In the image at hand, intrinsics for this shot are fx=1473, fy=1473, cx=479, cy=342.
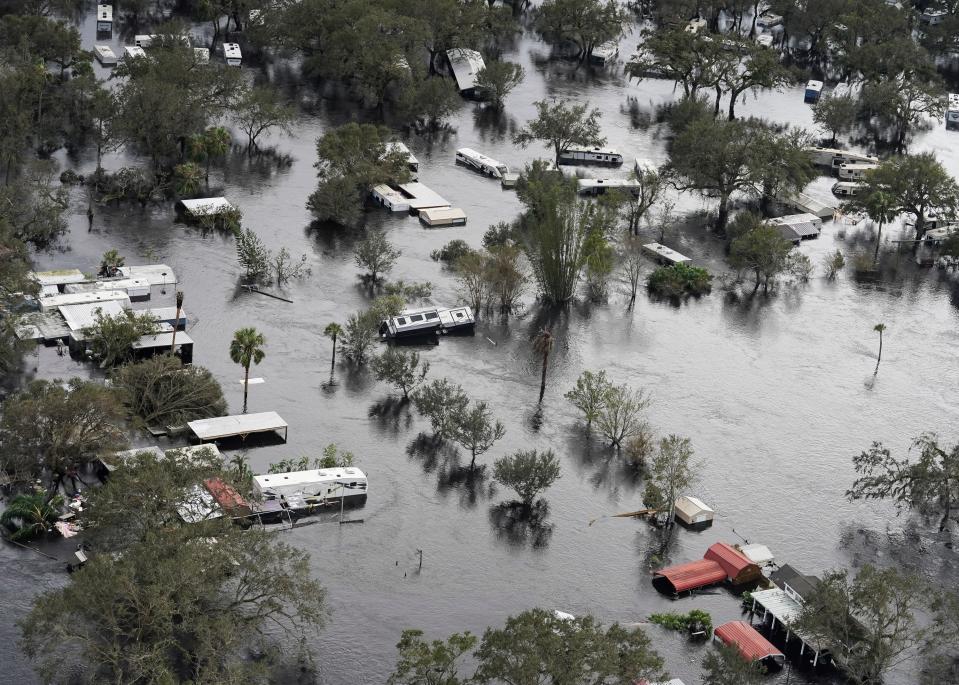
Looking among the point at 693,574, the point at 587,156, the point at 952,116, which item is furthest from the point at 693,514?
the point at 952,116

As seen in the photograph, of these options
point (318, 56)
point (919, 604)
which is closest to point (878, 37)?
point (318, 56)

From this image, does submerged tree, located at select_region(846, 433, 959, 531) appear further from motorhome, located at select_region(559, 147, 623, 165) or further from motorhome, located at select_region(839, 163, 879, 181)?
motorhome, located at select_region(839, 163, 879, 181)

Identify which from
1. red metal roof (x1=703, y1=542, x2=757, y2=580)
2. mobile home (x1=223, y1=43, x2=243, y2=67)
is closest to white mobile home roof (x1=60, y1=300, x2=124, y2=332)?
red metal roof (x1=703, y1=542, x2=757, y2=580)

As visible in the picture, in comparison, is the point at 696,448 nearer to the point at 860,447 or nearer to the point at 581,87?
the point at 860,447

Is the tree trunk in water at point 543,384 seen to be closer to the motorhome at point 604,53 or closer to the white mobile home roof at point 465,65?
the white mobile home roof at point 465,65

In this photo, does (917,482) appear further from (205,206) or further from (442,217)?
(205,206)
